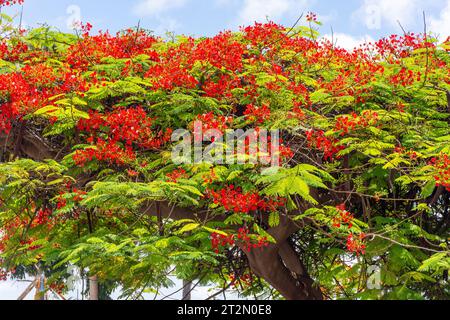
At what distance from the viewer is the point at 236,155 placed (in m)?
8.73

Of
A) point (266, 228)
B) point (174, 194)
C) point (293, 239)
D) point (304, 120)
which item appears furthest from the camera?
point (293, 239)

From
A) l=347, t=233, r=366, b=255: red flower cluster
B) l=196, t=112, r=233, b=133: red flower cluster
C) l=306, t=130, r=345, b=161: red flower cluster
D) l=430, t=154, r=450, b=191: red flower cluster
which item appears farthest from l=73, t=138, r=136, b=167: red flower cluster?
l=430, t=154, r=450, b=191: red flower cluster

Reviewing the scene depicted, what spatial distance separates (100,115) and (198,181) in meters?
1.93

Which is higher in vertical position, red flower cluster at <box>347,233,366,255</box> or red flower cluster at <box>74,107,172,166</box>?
red flower cluster at <box>74,107,172,166</box>

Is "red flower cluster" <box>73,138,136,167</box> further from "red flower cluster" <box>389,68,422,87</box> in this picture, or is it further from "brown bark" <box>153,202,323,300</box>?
"red flower cluster" <box>389,68,422,87</box>

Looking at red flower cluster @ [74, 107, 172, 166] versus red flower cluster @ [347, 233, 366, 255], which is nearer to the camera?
red flower cluster @ [347, 233, 366, 255]

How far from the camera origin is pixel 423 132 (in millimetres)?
9523

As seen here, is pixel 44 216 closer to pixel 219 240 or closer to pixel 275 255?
pixel 219 240

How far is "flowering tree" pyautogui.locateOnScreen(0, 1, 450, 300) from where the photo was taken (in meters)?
8.70

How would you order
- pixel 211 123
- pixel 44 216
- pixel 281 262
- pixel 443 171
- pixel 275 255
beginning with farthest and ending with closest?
pixel 281 262 → pixel 275 255 → pixel 44 216 → pixel 211 123 → pixel 443 171

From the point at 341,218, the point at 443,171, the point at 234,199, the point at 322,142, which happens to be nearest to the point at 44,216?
the point at 234,199

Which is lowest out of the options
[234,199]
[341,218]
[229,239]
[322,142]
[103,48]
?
[229,239]

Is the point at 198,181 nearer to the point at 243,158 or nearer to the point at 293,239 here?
the point at 243,158
